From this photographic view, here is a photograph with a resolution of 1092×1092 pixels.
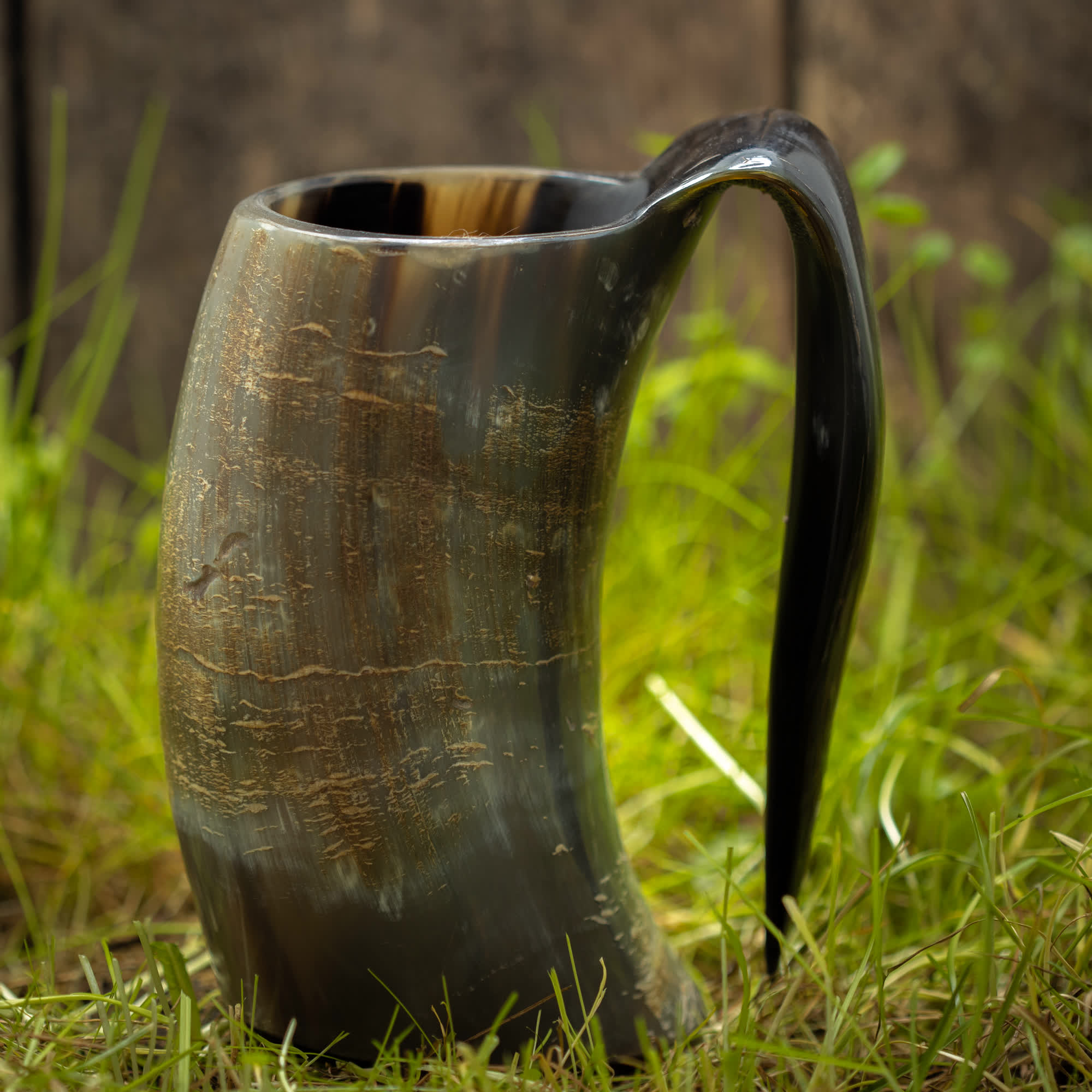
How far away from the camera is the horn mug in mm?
375

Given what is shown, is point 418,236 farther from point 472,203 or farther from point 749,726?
point 749,726

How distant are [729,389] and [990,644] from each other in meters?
0.30

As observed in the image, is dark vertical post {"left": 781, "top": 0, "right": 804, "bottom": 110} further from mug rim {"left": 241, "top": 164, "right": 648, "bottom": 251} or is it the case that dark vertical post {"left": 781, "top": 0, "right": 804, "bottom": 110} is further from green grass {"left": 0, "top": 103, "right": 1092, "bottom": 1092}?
mug rim {"left": 241, "top": 164, "right": 648, "bottom": 251}

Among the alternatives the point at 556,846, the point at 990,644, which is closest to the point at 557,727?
the point at 556,846

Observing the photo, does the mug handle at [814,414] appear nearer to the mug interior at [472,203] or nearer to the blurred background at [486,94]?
the mug interior at [472,203]

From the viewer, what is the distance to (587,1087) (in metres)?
0.43

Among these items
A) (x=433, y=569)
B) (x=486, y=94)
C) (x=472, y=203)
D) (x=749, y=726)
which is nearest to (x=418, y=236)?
(x=472, y=203)

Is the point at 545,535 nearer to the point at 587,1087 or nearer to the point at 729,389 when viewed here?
the point at 587,1087

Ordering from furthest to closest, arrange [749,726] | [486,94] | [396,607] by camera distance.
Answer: [486,94] < [749,726] < [396,607]

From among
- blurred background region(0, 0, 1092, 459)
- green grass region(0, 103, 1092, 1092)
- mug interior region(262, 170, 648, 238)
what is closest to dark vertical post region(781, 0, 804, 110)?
blurred background region(0, 0, 1092, 459)

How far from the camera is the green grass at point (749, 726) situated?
1.40ft

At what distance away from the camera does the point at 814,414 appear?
42cm

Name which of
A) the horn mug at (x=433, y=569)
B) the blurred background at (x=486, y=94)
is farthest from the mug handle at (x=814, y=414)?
the blurred background at (x=486, y=94)

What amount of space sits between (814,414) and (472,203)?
0.18m
